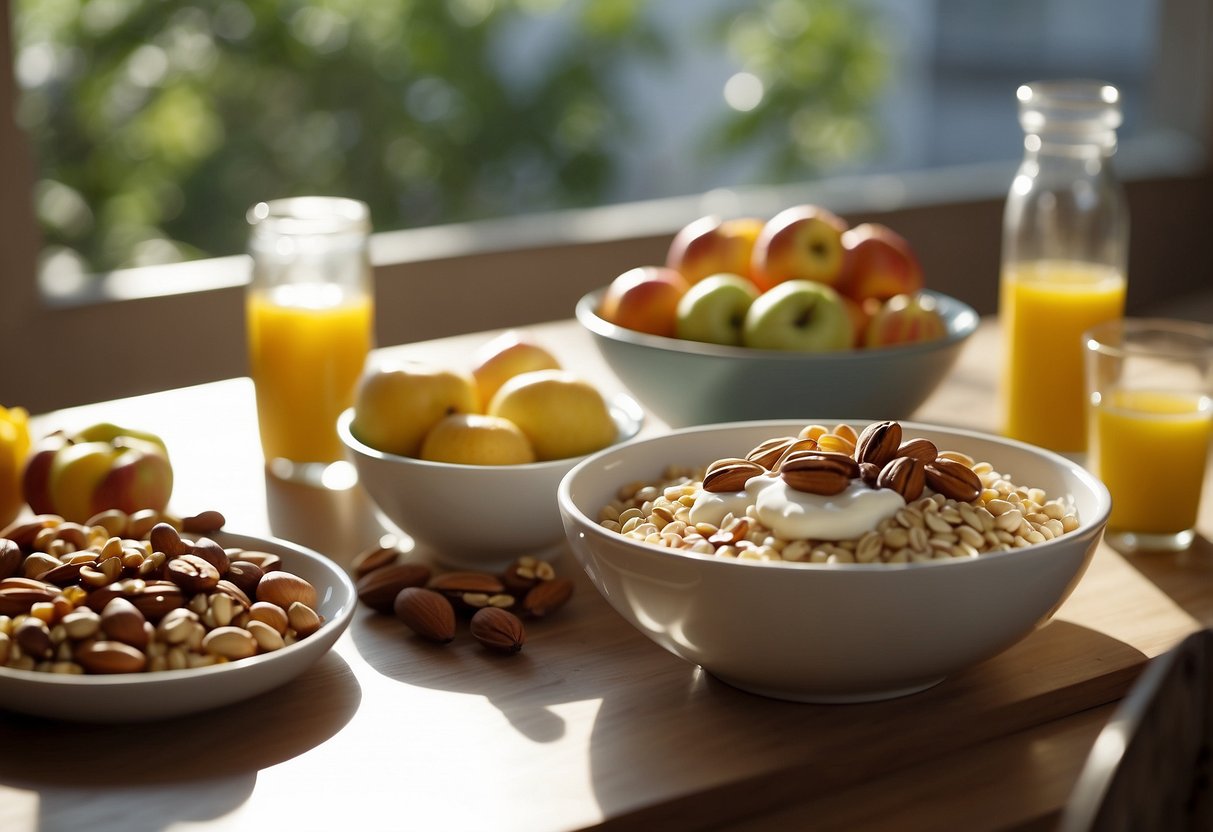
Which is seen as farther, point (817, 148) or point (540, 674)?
point (817, 148)

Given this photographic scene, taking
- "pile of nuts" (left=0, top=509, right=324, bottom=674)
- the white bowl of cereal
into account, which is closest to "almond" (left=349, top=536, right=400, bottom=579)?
"pile of nuts" (left=0, top=509, right=324, bottom=674)

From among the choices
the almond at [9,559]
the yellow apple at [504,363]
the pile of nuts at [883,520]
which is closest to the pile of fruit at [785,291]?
the yellow apple at [504,363]

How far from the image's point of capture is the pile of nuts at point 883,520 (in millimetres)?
730

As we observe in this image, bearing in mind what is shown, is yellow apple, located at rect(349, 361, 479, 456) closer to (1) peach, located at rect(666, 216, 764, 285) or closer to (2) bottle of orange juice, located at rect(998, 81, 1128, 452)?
(1) peach, located at rect(666, 216, 764, 285)

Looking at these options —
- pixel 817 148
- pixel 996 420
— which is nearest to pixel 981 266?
pixel 817 148

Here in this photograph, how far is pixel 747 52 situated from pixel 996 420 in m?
3.59

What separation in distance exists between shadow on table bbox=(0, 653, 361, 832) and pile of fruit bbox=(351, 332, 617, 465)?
28 centimetres

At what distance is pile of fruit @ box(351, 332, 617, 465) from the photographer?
1012 mm

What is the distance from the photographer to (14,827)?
64 cm

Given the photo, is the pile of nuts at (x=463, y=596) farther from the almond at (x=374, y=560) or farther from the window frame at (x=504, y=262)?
the window frame at (x=504, y=262)

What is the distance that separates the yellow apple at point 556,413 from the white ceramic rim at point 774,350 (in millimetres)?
166

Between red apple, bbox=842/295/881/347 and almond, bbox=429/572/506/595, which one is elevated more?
red apple, bbox=842/295/881/347

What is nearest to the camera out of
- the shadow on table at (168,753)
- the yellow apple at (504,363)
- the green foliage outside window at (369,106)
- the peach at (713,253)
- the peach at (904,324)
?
the shadow on table at (168,753)

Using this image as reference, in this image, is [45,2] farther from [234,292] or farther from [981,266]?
[981,266]
